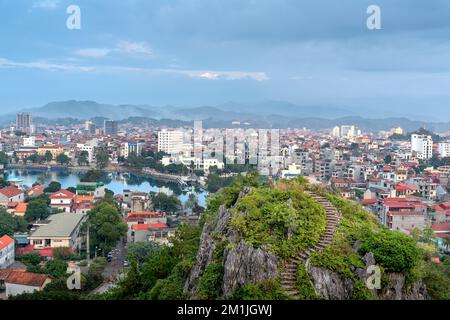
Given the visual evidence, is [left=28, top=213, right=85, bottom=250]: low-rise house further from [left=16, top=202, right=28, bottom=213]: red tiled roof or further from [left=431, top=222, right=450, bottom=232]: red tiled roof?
[left=431, top=222, right=450, bottom=232]: red tiled roof

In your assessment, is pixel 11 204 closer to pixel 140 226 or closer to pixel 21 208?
pixel 21 208

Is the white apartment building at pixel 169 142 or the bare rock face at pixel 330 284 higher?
the white apartment building at pixel 169 142

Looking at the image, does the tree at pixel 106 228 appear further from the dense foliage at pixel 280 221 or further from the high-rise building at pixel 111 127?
the high-rise building at pixel 111 127

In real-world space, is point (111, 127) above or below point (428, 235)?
above

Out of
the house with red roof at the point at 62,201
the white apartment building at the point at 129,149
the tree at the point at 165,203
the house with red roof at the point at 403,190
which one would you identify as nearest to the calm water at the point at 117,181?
the white apartment building at the point at 129,149

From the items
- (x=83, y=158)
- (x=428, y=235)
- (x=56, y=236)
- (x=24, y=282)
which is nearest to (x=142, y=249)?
(x=56, y=236)

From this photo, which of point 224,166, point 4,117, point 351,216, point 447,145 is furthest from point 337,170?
point 4,117
